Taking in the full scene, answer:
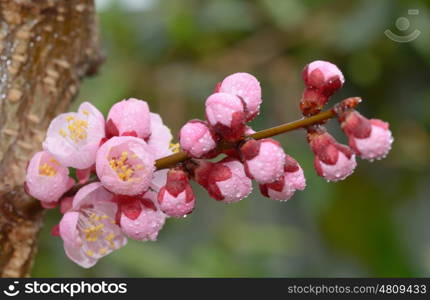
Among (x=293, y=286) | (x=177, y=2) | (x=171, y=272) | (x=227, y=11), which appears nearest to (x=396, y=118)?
(x=227, y=11)

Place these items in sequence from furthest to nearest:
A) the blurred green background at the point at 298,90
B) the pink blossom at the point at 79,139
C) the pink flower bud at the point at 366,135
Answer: the blurred green background at the point at 298,90, the pink blossom at the point at 79,139, the pink flower bud at the point at 366,135

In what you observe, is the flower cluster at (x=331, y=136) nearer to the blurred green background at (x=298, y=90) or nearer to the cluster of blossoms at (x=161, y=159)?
the cluster of blossoms at (x=161, y=159)

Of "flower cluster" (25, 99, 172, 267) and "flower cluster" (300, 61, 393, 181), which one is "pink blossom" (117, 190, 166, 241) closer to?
"flower cluster" (25, 99, 172, 267)

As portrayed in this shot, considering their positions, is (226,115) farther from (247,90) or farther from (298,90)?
(298,90)

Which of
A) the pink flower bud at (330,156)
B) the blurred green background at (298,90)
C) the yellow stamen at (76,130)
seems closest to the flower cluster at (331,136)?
the pink flower bud at (330,156)

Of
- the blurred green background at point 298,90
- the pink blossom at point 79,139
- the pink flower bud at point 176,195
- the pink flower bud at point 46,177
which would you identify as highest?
the blurred green background at point 298,90

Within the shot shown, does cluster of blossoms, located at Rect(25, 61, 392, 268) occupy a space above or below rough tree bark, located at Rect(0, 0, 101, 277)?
below

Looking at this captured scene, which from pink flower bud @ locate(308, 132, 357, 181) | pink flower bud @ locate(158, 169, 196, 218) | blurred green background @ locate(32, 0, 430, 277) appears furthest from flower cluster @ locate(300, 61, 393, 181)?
blurred green background @ locate(32, 0, 430, 277)
